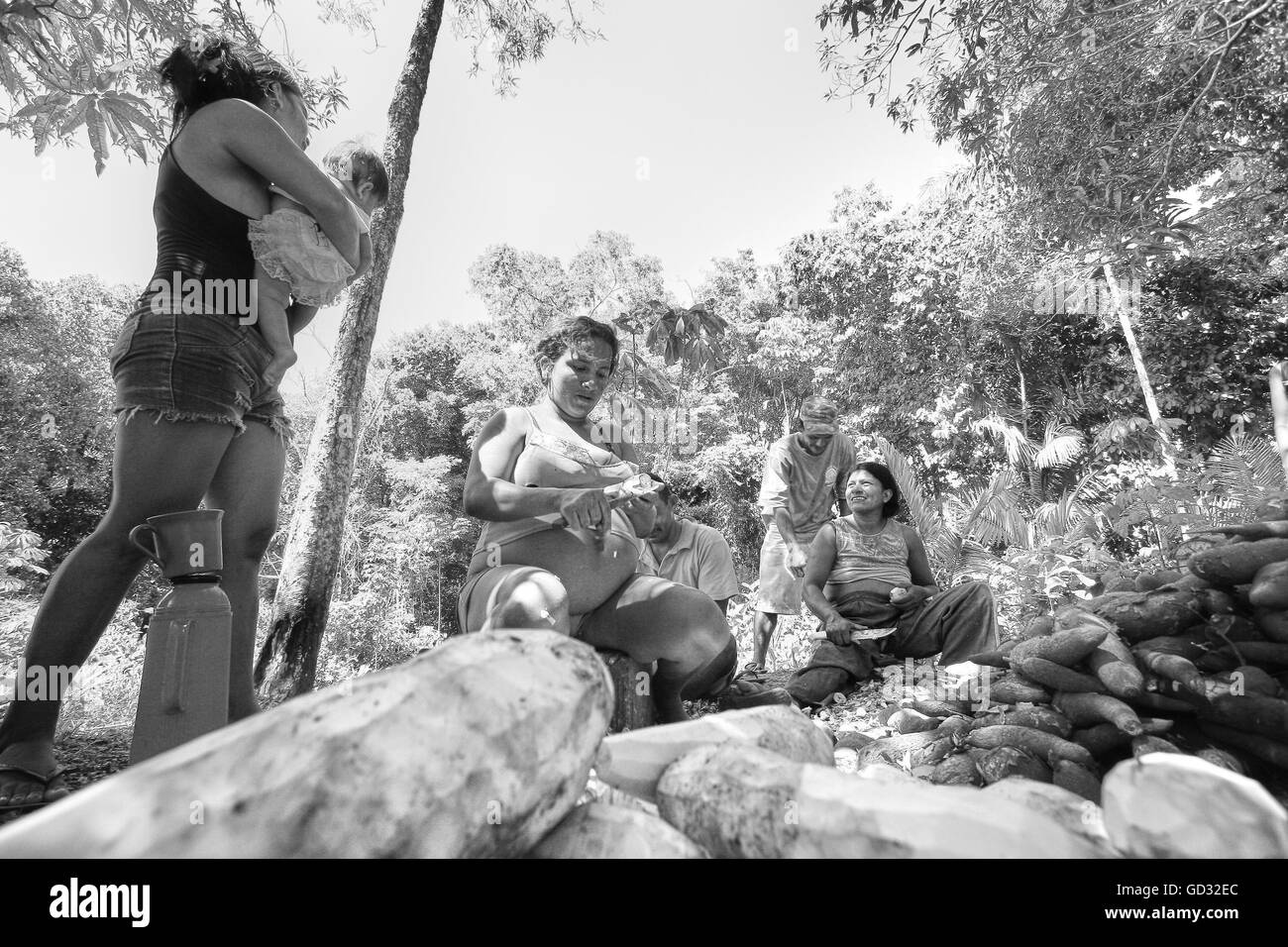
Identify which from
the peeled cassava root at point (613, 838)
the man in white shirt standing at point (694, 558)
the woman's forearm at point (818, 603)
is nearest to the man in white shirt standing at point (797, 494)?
the man in white shirt standing at point (694, 558)

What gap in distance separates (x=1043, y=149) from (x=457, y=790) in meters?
7.66

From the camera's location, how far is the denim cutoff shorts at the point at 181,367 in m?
1.44

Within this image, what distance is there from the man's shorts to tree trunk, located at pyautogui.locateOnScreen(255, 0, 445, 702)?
3.15 meters

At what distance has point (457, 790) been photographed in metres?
0.64

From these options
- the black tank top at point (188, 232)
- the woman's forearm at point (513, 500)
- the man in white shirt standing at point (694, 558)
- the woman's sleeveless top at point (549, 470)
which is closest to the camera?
the black tank top at point (188, 232)

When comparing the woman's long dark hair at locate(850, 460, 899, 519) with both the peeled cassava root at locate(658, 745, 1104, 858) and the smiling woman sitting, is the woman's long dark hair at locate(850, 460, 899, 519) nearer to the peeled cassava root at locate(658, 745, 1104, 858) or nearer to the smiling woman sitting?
the smiling woman sitting

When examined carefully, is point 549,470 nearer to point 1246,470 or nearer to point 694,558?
point 694,558

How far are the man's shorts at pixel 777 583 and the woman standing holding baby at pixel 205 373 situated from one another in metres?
4.17

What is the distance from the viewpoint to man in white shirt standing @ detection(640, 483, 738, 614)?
4.95m

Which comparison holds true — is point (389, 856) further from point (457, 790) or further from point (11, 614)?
point (11, 614)

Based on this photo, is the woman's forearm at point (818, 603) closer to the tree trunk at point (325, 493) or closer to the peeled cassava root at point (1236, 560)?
the peeled cassava root at point (1236, 560)

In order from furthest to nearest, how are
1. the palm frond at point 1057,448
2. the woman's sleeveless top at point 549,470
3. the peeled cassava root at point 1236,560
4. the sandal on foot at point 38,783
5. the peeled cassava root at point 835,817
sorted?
the palm frond at point 1057,448
the woman's sleeveless top at point 549,470
the peeled cassava root at point 1236,560
the sandal on foot at point 38,783
the peeled cassava root at point 835,817

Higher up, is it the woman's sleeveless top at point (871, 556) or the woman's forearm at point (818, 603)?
the woman's sleeveless top at point (871, 556)
